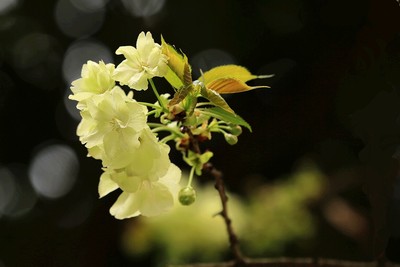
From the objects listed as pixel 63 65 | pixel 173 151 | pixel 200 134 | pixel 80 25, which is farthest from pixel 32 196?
pixel 200 134

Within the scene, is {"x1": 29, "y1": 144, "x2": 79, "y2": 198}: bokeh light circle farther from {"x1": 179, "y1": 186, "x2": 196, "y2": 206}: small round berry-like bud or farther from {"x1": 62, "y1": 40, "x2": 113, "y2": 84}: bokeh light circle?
{"x1": 179, "y1": 186, "x2": 196, "y2": 206}: small round berry-like bud

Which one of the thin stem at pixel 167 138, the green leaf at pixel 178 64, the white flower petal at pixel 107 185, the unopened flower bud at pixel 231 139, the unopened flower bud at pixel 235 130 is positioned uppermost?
the green leaf at pixel 178 64

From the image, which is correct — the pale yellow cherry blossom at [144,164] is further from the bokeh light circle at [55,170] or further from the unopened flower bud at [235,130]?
the bokeh light circle at [55,170]

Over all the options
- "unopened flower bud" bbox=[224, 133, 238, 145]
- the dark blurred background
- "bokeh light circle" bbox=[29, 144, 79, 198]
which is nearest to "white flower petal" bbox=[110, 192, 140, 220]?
"unopened flower bud" bbox=[224, 133, 238, 145]

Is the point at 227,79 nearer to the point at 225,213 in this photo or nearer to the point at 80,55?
the point at 225,213

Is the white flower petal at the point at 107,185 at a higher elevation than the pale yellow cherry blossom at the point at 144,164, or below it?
below

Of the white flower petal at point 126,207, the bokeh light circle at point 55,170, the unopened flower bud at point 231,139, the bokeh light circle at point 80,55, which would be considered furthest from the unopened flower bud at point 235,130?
the bokeh light circle at point 55,170

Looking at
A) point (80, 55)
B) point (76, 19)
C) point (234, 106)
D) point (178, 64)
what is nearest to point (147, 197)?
point (178, 64)

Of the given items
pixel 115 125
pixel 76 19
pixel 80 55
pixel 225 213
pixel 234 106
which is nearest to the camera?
pixel 115 125
